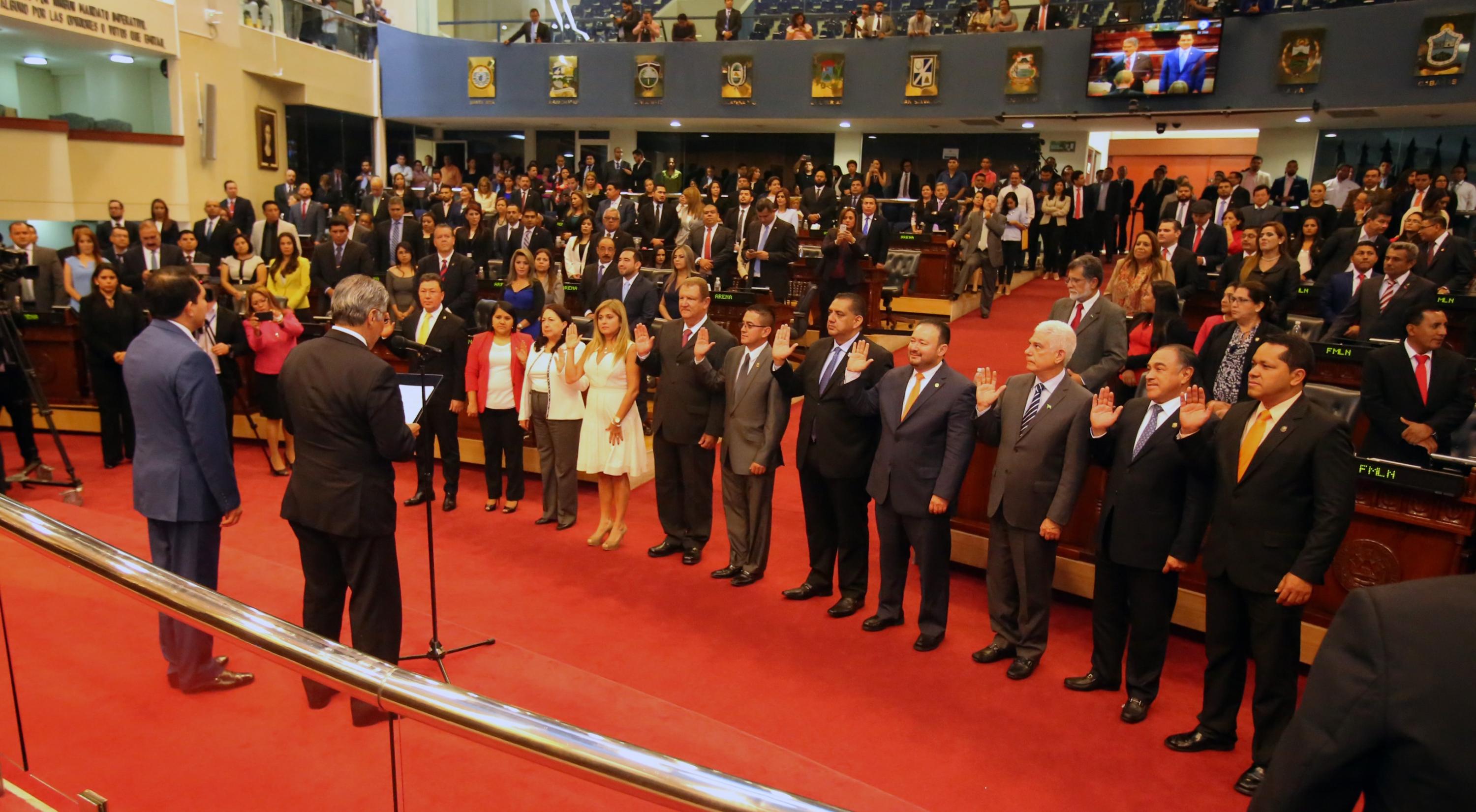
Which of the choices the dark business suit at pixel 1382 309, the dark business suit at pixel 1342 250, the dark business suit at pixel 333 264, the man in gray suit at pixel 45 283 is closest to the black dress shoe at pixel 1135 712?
the dark business suit at pixel 1382 309

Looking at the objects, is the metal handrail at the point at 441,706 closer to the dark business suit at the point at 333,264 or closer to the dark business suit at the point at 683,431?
the dark business suit at the point at 683,431

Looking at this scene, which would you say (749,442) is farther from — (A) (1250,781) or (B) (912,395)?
(A) (1250,781)

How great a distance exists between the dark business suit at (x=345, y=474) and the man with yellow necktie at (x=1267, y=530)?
9.56 feet

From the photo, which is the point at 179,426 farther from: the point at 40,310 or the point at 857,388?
the point at 40,310

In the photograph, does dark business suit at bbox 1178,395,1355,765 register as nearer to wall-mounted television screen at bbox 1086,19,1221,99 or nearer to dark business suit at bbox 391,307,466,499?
dark business suit at bbox 391,307,466,499

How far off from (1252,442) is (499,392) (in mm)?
4479

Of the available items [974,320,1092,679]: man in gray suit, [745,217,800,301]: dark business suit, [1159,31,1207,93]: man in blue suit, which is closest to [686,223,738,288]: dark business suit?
[745,217,800,301]: dark business suit

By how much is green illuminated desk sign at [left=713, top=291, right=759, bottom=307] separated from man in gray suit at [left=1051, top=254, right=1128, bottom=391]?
3810 millimetres

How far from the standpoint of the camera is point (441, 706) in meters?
1.50

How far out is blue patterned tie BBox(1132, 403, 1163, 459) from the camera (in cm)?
390

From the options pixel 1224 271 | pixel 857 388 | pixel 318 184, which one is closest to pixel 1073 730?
pixel 857 388

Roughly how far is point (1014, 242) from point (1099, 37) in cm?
463

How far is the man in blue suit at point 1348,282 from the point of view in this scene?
21.5ft

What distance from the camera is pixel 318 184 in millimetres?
17594
